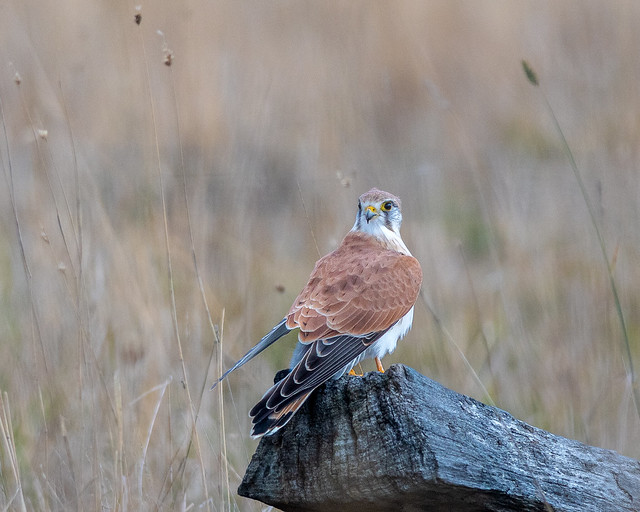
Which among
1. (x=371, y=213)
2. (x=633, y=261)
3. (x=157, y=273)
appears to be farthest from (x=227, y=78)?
(x=371, y=213)

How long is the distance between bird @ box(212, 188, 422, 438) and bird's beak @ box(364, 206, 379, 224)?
0.15 m

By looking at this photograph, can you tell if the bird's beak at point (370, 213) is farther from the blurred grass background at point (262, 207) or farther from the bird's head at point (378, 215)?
the blurred grass background at point (262, 207)

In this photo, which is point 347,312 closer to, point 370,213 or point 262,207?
point 370,213

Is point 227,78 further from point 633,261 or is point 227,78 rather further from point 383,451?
point 383,451

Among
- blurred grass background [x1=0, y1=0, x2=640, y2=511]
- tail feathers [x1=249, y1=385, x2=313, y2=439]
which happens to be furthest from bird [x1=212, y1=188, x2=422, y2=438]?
blurred grass background [x1=0, y1=0, x2=640, y2=511]

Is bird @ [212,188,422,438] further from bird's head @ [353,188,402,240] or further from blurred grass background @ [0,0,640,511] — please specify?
blurred grass background @ [0,0,640,511]

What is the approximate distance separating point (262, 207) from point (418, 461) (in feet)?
18.2

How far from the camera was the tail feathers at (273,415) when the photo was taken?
2.85m

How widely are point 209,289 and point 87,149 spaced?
270 centimetres

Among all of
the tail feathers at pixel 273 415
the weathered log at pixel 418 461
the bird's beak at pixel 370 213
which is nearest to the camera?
the weathered log at pixel 418 461

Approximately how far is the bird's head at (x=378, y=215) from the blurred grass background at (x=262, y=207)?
0.55 ft

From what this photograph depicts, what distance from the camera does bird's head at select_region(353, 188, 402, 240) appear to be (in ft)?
14.6

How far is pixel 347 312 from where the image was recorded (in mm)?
3680

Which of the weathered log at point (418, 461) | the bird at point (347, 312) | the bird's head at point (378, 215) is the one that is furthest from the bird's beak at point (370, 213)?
the weathered log at point (418, 461)
